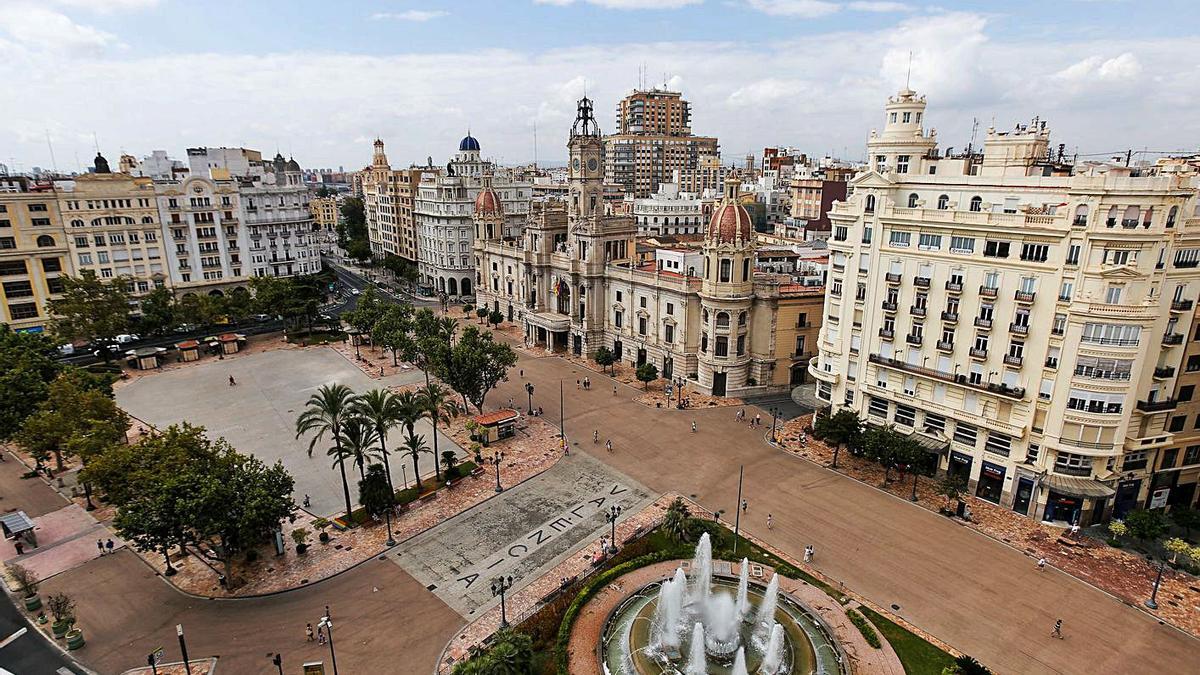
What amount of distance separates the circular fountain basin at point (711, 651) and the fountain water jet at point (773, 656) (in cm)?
28

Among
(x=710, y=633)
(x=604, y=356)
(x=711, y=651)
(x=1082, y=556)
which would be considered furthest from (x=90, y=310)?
(x=1082, y=556)

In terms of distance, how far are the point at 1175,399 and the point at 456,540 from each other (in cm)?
5513

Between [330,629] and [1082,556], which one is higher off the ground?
[330,629]

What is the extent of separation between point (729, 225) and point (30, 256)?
343ft

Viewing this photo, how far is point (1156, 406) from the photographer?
45.9 metres

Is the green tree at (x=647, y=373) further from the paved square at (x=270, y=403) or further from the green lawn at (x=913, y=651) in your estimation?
the green lawn at (x=913, y=651)

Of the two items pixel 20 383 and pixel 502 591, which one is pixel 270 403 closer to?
pixel 20 383

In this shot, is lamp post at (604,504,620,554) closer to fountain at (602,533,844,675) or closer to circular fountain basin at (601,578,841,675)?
fountain at (602,533,844,675)

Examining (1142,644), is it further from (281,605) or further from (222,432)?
(222,432)

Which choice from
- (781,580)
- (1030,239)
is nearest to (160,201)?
(781,580)

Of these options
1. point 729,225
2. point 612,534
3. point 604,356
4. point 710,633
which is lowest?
point 710,633

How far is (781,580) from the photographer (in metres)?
42.5

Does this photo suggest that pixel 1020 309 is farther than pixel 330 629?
Yes

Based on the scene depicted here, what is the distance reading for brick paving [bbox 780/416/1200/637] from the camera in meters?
40.4
